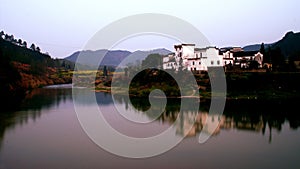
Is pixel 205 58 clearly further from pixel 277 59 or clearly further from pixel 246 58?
pixel 277 59

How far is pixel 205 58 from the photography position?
2469 centimetres

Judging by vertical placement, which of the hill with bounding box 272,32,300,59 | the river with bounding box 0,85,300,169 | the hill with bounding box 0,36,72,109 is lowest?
the river with bounding box 0,85,300,169

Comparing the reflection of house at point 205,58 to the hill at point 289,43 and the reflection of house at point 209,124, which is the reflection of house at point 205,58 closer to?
the reflection of house at point 209,124

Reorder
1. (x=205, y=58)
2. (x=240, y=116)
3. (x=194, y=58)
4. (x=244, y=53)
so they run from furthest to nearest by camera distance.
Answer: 1. (x=244, y=53)
2. (x=194, y=58)
3. (x=205, y=58)
4. (x=240, y=116)

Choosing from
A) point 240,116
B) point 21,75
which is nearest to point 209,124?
point 240,116

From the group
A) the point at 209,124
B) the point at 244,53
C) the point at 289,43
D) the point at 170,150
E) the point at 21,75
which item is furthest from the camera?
the point at 289,43

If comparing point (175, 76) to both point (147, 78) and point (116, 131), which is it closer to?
point (147, 78)

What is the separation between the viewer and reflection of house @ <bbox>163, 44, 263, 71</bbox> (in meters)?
24.8

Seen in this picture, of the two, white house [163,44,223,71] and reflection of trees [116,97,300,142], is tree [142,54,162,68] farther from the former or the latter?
reflection of trees [116,97,300,142]

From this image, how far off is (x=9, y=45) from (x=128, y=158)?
41854 mm

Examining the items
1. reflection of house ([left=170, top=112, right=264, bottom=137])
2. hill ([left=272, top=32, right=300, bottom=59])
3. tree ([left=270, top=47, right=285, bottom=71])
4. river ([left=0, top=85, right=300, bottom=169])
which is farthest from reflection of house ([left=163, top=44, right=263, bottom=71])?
hill ([left=272, top=32, right=300, bottom=59])

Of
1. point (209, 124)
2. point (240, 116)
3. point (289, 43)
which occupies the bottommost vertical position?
point (209, 124)

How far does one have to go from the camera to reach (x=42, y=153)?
8.45 m

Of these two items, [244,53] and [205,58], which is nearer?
[205,58]
